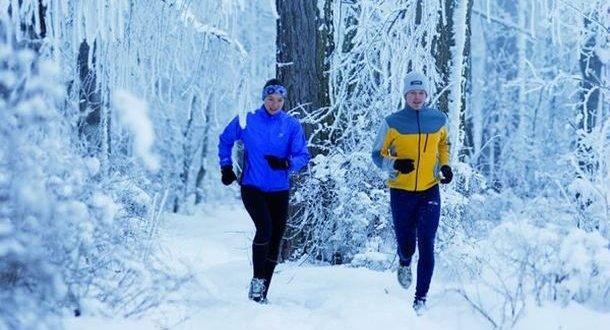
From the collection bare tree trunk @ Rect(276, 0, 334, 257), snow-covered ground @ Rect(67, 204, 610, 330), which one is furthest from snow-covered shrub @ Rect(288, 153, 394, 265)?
snow-covered ground @ Rect(67, 204, 610, 330)

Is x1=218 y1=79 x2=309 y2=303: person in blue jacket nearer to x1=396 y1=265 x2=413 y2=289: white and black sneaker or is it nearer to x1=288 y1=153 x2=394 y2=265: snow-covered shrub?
x1=396 y1=265 x2=413 y2=289: white and black sneaker

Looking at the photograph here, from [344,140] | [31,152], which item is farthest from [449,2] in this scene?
[31,152]

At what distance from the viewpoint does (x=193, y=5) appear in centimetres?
750

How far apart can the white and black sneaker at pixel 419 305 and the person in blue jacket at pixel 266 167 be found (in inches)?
40.1

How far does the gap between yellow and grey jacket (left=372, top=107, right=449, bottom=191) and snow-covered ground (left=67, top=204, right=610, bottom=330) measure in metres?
0.74

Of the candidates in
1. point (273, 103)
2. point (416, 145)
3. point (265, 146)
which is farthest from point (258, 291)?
point (416, 145)

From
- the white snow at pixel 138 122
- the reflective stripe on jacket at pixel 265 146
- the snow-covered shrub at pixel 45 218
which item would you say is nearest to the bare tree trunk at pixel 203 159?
the reflective stripe on jacket at pixel 265 146

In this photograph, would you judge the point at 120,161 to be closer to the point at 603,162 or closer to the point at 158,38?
the point at 158,38

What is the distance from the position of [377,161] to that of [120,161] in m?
4.58

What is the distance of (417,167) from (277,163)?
3.04 ft

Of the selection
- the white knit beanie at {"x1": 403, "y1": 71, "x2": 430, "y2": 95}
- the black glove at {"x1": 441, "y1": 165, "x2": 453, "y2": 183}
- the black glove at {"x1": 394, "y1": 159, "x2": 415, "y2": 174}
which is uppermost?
the white knit beanie at {"x1": 403, "y1": 71, "x2": 430, "y2": 95}

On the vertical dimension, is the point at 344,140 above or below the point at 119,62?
below

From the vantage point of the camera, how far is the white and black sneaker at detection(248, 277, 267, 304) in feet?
16.8

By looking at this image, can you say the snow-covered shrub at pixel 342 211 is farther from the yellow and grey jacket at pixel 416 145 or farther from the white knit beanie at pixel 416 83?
the white knit beanie at pixel 416 83
